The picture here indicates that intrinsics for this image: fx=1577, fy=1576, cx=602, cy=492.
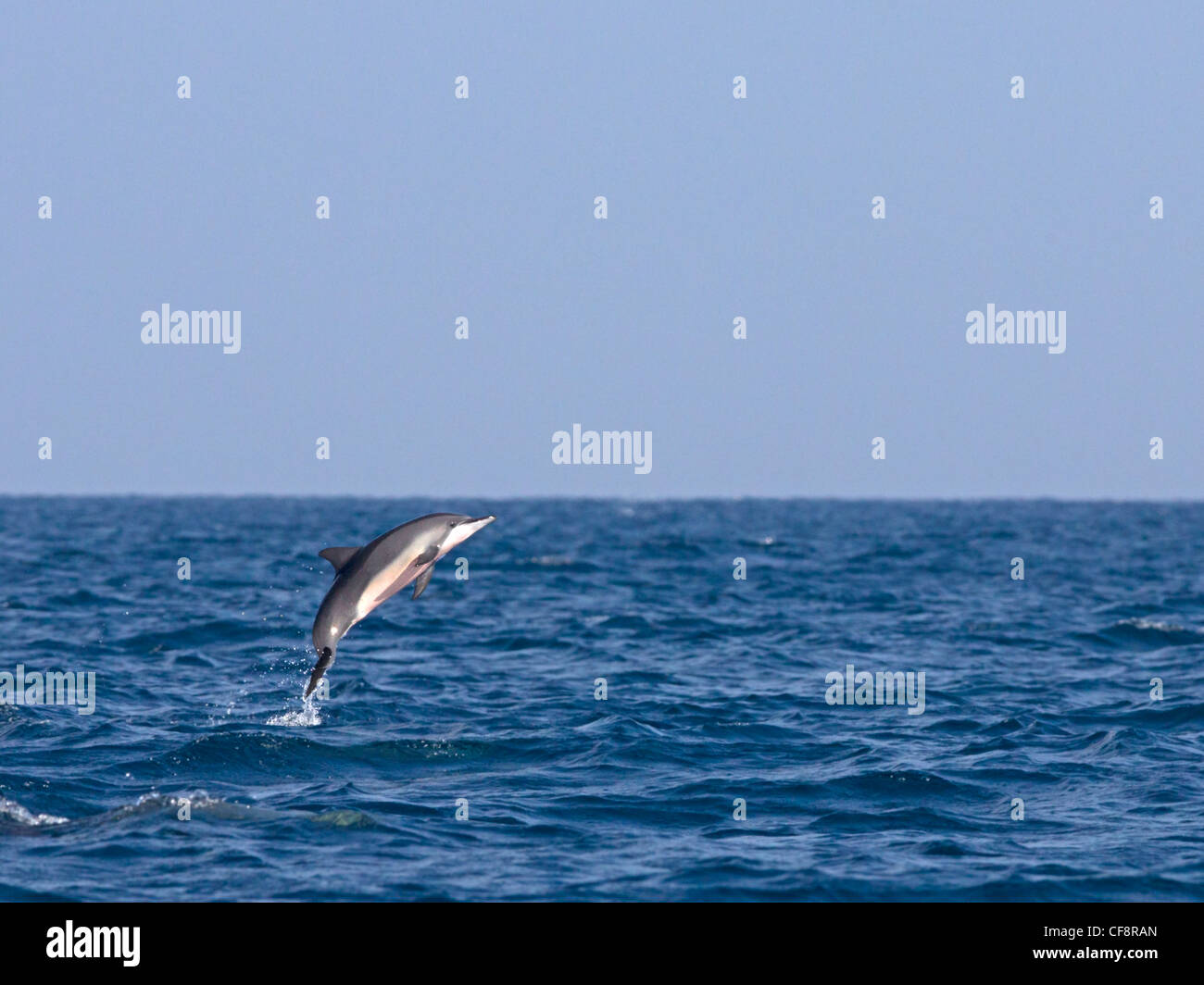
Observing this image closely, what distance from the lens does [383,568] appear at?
13.6 m

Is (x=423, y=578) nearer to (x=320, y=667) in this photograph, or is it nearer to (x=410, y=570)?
(x=410, y=570)

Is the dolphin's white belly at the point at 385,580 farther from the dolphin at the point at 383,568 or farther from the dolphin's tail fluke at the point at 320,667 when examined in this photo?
the dolphin's tail fluke at the point at 320,667

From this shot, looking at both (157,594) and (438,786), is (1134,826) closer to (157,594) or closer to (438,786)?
(438,786)

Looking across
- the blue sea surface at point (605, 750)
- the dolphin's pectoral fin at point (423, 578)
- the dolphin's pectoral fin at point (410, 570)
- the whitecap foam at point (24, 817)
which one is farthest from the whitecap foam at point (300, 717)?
the dolphin's pectoral fin at point (423, 578)

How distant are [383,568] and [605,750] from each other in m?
5.43

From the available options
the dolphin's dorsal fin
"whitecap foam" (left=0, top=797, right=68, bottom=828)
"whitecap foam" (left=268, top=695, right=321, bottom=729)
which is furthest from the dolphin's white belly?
"whitecap foam" (left=268, top=695, right=321, bottom=729)

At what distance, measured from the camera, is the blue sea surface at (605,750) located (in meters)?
12.6

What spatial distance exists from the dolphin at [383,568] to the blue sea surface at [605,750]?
73.3 inches

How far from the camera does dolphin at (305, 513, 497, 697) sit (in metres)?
13.6

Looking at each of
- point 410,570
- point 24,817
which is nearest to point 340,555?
point 410,570

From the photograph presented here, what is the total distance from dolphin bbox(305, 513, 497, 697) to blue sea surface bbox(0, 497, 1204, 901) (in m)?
1.86

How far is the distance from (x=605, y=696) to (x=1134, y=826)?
363 inches

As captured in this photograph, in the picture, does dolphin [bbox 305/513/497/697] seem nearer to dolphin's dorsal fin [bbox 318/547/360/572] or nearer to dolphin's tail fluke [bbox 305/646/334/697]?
dolphin's tail fluke [bbox 305/646/334/697]
